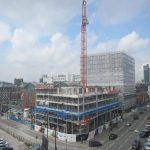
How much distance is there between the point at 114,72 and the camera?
16225 cm

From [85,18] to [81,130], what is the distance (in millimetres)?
66438

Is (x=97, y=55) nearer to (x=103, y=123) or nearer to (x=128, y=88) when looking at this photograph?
(x=128, y=88)

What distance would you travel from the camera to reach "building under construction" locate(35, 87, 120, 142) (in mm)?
88562

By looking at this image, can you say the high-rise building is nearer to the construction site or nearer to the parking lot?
the construction site

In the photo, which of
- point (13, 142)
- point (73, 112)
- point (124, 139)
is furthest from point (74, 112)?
point (13, 142)

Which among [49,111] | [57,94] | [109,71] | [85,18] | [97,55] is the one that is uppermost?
[85,18]

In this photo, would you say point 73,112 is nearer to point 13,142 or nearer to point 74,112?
point 74,112

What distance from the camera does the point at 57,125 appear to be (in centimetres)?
9550

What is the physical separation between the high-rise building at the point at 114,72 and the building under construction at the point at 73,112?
46.0 metres

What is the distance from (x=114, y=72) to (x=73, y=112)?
78887mm

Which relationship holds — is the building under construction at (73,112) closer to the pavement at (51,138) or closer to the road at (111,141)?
the pavement at (51,138)

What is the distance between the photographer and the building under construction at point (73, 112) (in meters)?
88.6

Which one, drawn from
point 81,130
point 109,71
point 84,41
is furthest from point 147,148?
point 109,71

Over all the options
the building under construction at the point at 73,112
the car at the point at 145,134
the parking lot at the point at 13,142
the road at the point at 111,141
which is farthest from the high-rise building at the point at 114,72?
the parking lot at the point at 13,142
